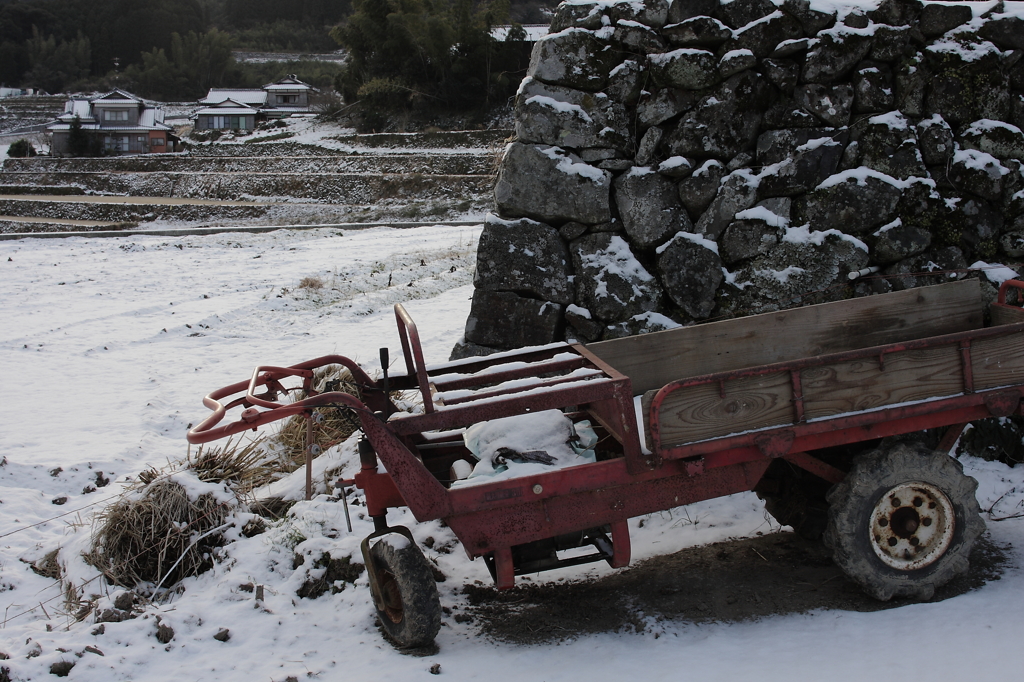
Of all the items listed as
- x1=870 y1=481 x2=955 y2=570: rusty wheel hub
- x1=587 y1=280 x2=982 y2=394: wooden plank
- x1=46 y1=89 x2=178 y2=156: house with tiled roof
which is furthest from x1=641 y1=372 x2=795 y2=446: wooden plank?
x1=46 y1=89 x2=178 y2=156: house with tiled roof

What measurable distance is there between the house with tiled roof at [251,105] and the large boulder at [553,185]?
5409 cm

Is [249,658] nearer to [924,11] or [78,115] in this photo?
[924,11]

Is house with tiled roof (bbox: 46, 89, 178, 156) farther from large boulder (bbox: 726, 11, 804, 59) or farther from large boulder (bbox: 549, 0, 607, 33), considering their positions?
large boulder (bbox: 726, 11, 804, 59)

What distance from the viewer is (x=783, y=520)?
387 cm

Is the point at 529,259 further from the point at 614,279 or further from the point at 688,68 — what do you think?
the point at 688,68

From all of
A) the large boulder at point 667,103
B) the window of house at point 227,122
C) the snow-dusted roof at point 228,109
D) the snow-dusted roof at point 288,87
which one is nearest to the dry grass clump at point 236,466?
the large boulder at point 667,103

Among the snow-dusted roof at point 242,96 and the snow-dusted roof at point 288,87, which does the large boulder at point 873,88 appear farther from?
the snow-dusted roof at point 242,96

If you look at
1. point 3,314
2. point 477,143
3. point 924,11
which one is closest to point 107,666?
point 924,11

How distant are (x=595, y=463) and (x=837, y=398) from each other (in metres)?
1.08

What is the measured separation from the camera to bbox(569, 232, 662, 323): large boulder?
203 inches

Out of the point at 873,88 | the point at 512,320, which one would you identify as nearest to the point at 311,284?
the point at 512,320

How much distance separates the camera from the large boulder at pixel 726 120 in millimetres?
4973

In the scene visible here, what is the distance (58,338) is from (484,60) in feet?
112

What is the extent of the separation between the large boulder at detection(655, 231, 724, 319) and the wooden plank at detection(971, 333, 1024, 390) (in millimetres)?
2069
